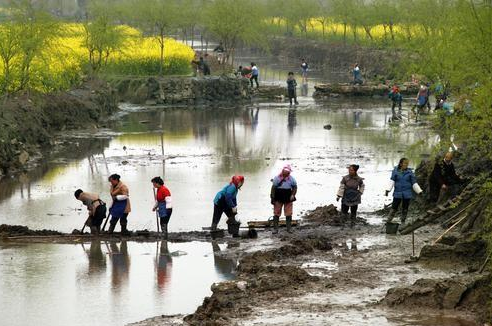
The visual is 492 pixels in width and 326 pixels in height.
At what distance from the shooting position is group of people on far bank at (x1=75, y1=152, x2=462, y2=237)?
21844 millimetres

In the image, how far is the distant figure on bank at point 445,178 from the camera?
22.6 meters

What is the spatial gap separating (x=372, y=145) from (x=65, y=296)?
21.5 m

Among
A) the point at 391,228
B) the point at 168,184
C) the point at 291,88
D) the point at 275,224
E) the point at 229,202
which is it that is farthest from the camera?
the point at 291,88

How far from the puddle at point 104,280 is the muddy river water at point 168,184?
0.06 ft

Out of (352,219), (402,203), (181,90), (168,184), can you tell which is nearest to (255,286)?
(352,219)

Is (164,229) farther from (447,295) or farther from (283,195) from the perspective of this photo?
(447,295)

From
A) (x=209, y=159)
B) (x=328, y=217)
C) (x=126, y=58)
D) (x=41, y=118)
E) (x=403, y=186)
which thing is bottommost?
(x=328, y=217)

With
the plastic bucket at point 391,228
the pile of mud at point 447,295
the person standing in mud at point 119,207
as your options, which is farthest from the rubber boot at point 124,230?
the pile of mud at point 447,295

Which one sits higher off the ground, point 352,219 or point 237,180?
point 237,180

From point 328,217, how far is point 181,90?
3042cm

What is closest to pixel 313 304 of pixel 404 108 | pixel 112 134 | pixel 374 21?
pixel 112 134

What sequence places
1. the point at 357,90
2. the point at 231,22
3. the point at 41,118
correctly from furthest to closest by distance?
1. the point at 231,22
2. the point at 357,90
3. the point at 41,118

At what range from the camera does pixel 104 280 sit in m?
Answer: 18.4

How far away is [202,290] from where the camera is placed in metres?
17.7
